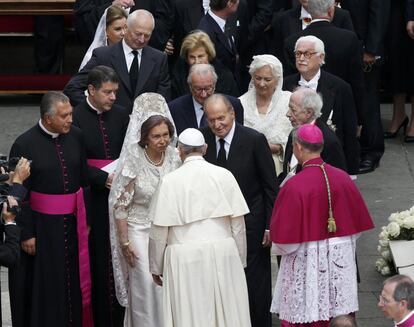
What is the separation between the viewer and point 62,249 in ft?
33.0

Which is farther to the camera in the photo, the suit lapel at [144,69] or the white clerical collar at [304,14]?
the white clerical collar at [304,14]

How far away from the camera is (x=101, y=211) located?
10.5 m

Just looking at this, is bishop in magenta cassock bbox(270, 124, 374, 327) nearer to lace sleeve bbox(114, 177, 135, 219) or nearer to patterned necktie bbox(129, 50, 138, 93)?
lace sleeve bbox(114, 177, 135, 219)

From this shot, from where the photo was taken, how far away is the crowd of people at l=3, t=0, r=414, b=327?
29.9 feet

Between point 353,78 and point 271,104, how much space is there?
1337mm

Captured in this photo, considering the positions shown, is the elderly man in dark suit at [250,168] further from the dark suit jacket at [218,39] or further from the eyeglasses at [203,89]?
the dark suit jacket at [218,39]

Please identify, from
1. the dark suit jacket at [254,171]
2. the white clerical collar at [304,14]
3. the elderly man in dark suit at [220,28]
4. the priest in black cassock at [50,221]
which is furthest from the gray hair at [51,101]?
the white clerical collar at [304,14]

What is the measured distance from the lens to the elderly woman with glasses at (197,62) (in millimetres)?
11102

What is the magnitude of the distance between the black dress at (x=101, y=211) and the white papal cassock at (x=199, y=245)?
1270mm

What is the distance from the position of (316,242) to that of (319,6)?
10.2 feet

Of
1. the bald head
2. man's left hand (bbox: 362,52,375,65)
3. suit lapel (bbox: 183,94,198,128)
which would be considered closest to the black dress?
suit lapel (bbox: 183,94,198,128)

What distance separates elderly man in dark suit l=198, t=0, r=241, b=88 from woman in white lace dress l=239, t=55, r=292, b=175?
4.08 ft

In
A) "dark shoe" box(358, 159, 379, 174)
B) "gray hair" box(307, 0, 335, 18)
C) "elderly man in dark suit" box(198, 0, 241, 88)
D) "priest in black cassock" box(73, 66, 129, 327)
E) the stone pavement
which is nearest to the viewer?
"priest in black cassock" box(73, 66, 129, 327)

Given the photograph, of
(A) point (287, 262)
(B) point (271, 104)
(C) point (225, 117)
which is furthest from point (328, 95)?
(A) point (287, 262)
